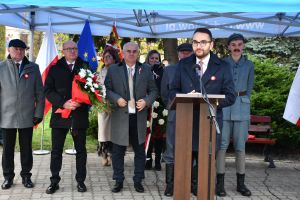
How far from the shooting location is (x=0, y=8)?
6.80 meters

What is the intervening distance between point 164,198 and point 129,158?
3.02 meters

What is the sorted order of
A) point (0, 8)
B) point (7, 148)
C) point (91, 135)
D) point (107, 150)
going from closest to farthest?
point (7, 148) < point (0, 8) < point (107, 150) < point (91, 135)

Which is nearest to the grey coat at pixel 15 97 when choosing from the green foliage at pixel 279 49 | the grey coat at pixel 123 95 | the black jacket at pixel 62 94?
the black jacket at pixel 62 94

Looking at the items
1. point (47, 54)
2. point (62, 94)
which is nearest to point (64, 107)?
point (62, 94)

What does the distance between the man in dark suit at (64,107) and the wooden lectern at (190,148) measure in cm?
204

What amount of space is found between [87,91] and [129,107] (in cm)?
65

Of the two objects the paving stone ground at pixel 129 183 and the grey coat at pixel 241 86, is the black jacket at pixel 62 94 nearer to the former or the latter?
the paving stone ground at pixel 129 183

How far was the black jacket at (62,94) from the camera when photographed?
5910 mm

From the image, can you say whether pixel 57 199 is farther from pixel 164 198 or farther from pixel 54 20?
pixel 54 20

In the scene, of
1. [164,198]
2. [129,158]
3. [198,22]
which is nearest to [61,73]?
[164,198]

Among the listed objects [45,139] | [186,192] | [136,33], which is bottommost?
[45,139]

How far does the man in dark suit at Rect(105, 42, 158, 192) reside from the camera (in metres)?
6.11

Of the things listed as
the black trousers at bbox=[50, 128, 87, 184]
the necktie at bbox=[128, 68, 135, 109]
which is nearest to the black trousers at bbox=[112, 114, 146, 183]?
the necktie at bbox=[128, 68, 135, 109]

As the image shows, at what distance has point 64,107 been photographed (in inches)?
232
